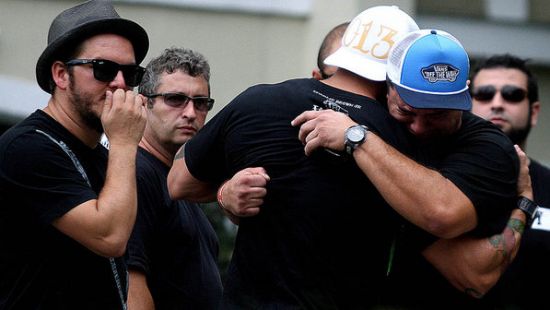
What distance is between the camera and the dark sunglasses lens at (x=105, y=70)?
4.36 m

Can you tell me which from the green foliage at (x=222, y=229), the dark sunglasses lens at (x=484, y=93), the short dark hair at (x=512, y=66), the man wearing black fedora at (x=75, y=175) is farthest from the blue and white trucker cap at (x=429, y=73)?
the green foliage at (x=222, y=229)

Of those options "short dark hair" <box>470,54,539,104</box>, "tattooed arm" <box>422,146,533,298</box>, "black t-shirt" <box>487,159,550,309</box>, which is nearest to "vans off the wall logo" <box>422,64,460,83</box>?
"tattooed arm" <box>422,146,533,298</box>

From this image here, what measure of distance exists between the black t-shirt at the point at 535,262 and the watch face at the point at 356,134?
6.88 ft

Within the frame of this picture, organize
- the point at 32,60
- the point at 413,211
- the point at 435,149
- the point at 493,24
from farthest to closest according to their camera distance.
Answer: the point at 493,24 → the point at 32,60 → the point at 435,149 → the point at 413,211

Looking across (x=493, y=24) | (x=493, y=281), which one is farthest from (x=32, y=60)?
(x=493, y=281)

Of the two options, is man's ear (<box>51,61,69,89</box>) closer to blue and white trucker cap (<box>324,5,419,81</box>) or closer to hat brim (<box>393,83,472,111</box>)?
blue and white trucker cap (<box>324,5,419,81</box>)

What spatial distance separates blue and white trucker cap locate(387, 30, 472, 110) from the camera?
4.04 meters

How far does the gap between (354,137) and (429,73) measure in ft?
1.03

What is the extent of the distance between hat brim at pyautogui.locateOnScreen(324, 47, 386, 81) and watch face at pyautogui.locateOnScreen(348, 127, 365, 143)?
0.23 m

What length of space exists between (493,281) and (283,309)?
0.73 m

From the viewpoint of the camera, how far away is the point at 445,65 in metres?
4.07

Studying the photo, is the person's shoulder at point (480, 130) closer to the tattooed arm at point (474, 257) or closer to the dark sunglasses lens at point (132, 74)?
the tattooed arm at point (474, 257)

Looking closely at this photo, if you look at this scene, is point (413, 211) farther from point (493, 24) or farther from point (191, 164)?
point (493, 24)

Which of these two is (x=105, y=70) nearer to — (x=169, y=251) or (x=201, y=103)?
(x=169, y=251)
